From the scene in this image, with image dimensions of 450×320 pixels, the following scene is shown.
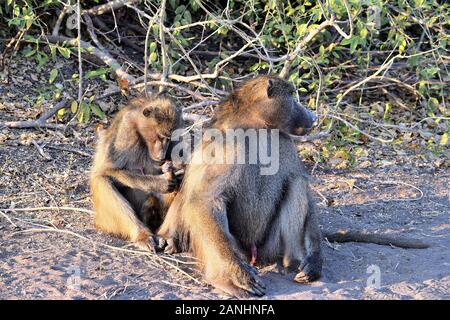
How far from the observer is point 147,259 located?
4168 millimetres

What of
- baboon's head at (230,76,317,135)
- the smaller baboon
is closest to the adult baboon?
baboon's head at (230,76,317,135)

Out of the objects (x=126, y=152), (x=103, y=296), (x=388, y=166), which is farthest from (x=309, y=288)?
(x=388, y=166)

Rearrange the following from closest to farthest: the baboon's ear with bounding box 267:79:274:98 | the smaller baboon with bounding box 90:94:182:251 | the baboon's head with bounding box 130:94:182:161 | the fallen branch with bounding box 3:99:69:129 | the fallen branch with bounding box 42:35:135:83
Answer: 1. the baboon's ear with bounding box 267:79:274:98
2. the smaller baboon with bounding box 90:94:182:251
3. the baboon's head with bounding box 130:94:182:161
4. the fallen branch with bounding box 3:99:69:129
5. the fallen branch with bounding box 42:35:135:83

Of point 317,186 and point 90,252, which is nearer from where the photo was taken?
point 90,252

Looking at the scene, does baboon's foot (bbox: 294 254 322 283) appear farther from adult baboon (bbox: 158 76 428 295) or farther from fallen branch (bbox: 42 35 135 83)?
fallen branch (bbox: 42 35 135 83)

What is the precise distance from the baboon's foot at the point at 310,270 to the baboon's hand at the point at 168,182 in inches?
37.7

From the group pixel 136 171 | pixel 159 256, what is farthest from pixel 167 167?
pixel 159 256

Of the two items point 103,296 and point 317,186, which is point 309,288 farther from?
point 317,186

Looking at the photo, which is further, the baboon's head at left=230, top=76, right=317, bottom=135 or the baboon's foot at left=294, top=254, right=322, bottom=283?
the baboon's head at left=230, top=76, right=317, bottom=135

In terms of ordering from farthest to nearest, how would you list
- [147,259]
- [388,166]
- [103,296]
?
[388,166] → [147,259] → [103,296]

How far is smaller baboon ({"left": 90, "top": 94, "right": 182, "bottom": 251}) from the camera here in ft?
14.8

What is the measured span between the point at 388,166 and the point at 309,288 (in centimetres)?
258

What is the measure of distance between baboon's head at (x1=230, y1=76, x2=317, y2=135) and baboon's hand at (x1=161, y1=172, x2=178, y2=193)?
1.98 ft

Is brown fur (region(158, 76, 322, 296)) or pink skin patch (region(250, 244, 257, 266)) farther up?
brown fur (region(158, 76, 322, 296))
